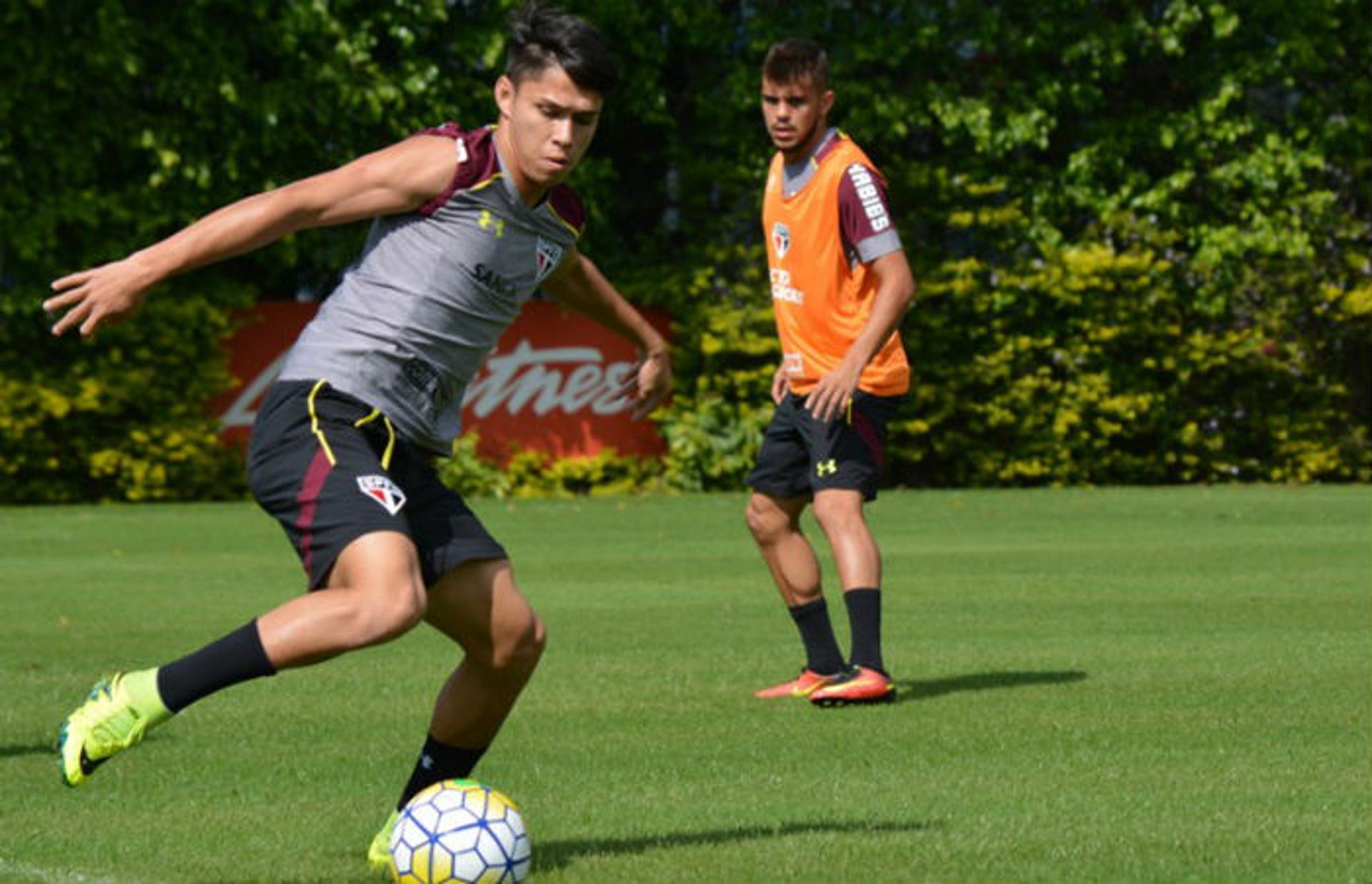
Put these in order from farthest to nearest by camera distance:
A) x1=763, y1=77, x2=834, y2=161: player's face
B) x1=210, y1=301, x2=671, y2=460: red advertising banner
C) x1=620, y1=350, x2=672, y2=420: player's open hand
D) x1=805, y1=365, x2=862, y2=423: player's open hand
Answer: x1=210, y1=301, x2=671, y2=460: red advertising banner < x1=763, y1=77, x2=834, y2=161: player's face < x1=805, y1=365, x2=862, y2=423: player's open hand < x1=620, y1=350, x2=672, y2=420: player's open hand

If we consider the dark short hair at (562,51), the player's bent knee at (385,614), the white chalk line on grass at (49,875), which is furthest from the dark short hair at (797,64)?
the white chalk line on grass at (49,875)

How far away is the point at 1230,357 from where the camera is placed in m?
26.1

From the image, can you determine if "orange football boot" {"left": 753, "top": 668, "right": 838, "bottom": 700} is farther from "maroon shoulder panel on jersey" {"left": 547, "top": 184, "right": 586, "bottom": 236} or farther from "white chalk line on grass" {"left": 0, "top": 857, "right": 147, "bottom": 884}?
"white chalk line on grass" {"left": 0, "top": 857, "right": 147, "bottom": 884}

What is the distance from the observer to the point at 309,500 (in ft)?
18.0

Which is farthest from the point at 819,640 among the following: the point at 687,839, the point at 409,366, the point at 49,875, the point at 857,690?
the point at 49,875

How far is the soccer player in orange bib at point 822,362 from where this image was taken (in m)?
9.21

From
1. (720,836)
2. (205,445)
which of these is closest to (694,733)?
(720,836)

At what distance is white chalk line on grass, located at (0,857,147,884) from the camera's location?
18.2 ft

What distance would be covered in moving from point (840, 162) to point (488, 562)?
411cm

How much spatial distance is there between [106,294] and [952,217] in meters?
21.1

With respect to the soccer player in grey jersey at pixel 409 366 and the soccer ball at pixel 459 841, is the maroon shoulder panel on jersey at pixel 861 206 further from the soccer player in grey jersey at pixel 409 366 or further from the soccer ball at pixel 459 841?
the soccer ball at pixel 459 841

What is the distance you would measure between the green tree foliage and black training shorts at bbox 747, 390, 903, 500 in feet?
50.1

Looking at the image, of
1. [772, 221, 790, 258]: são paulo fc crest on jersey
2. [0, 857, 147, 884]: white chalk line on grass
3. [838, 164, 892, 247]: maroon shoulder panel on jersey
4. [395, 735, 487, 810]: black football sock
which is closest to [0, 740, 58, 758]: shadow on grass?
[0, 857, 147, 884]: white chalk line on grass

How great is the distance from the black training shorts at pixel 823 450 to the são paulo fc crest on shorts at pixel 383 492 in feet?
12.8
